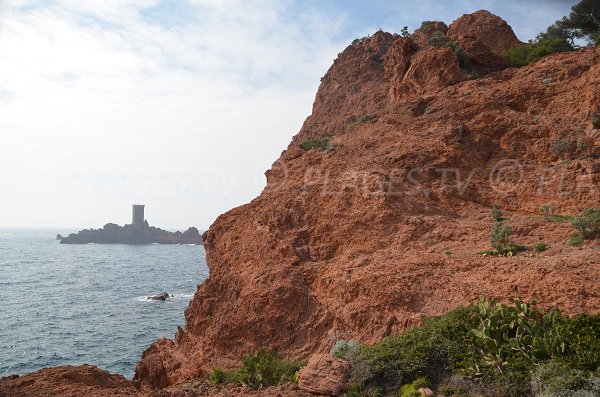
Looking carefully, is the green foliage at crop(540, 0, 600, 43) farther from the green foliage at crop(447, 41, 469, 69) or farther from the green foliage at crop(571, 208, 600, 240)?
the green foliage at crop(571, 208, 600, 240)

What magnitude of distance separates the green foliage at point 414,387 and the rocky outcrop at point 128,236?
15742cm

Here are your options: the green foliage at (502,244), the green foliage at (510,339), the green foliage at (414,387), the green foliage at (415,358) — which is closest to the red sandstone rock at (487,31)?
the green foliage at (502,244)

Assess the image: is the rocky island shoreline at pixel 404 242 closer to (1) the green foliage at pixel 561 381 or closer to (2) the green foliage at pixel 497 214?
(2) the green foliage at pixel 497 214

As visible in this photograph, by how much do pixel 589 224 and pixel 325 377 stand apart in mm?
7299

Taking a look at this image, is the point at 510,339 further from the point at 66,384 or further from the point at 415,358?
the point at 66,384

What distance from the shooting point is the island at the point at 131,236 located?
526 ft

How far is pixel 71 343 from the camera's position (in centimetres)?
2908

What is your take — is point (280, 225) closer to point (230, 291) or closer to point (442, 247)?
point (230, 291)

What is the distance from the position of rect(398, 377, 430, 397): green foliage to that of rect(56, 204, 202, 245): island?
15742 cm

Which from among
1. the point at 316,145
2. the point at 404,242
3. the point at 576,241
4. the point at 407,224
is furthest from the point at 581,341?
the point at 316,145

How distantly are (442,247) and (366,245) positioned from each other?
2.25m

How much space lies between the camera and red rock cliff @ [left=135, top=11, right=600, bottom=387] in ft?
37.8

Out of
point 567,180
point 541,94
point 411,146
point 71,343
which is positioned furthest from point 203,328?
point 71,343

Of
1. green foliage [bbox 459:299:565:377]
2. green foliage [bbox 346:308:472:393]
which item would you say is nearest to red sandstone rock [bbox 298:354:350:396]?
green foliage [bbox 346:308:472:393]
